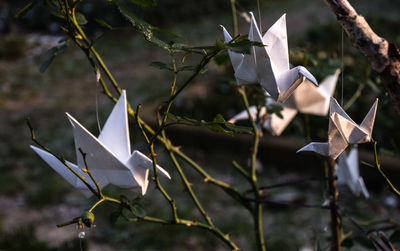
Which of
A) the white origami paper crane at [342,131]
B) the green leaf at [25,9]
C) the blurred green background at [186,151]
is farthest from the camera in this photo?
the blurred green background at [186,151]

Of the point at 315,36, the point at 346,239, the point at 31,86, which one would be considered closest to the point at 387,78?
the point at 346,239

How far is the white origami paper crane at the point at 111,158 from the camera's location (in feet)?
1.90

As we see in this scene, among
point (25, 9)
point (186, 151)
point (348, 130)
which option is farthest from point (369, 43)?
point (186, 151)

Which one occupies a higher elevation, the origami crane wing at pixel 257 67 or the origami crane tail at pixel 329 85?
the origami crane wing at pixel 257 67

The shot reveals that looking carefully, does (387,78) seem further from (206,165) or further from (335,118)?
(206,165)

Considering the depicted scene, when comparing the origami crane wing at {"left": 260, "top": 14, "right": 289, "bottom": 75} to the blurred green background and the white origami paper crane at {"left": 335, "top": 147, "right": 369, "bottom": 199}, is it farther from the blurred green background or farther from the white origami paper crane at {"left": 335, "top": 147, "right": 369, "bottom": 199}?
the white origami paper crane at {"left": 335, "top": 147, "right": 369, "bottom": 199}

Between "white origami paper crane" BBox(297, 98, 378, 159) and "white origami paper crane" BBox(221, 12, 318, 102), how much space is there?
0.05 meters

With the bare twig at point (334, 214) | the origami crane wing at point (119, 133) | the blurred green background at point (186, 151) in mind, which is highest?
the origami crane wing at point (119, 133)

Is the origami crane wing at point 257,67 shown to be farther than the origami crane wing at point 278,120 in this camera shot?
No

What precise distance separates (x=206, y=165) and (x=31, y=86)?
8.75ft

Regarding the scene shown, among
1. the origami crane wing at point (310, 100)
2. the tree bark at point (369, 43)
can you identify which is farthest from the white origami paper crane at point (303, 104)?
the tree bark at point (369, 43)

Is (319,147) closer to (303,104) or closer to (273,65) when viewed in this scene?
(273,65)

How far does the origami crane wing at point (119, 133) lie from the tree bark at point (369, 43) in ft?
1.01

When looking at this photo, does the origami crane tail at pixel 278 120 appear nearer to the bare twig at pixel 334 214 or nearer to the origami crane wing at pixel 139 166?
the bare twig at pixel 334 214
